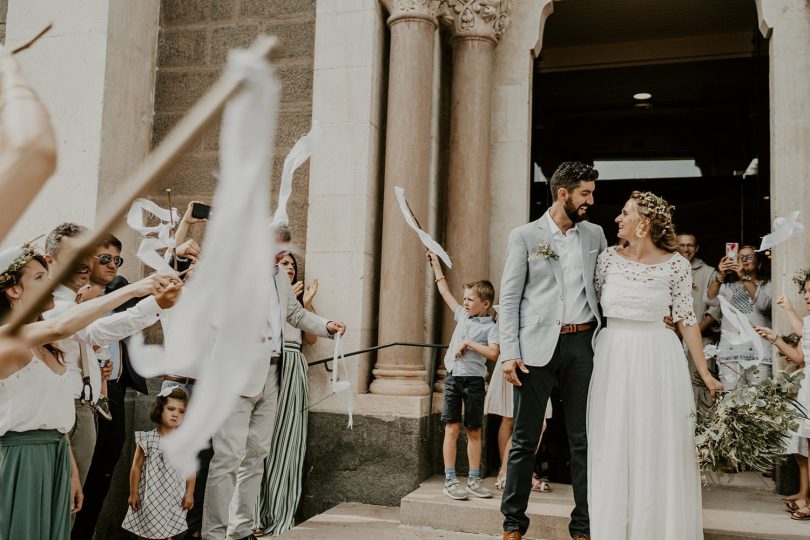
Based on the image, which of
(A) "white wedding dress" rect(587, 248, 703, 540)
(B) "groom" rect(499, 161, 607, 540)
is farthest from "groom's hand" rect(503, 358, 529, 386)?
(A) "white wedding dress" rect(587, 248, 703, 540)

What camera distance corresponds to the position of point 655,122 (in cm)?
1087

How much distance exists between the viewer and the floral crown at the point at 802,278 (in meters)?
5.04

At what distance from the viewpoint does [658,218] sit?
4.11m

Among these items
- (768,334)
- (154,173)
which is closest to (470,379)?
(768,334)

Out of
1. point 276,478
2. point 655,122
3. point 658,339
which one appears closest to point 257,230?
point 658,339

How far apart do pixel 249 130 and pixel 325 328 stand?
4113 mm

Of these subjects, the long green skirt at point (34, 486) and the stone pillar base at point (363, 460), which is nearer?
the long green skirt at point (34, 486)

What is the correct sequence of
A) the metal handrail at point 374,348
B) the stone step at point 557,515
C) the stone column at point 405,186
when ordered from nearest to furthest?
1. the stone step at point 557,515
2. the metal handrail at point 374,348
3. the stone column at point 405,186

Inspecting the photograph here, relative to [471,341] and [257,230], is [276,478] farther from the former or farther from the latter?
[257,230]

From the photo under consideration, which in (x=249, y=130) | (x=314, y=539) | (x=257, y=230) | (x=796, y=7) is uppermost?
(x=796, y=7)

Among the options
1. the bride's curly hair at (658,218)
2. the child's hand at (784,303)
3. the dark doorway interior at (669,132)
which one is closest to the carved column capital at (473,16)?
the bride's curly hair at (658,218)

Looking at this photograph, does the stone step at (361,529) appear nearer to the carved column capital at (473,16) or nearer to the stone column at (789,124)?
the stone column at (789,124)

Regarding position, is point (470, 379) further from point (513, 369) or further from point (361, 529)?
point (361, 529)

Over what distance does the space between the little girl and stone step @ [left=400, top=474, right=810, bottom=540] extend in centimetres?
149
